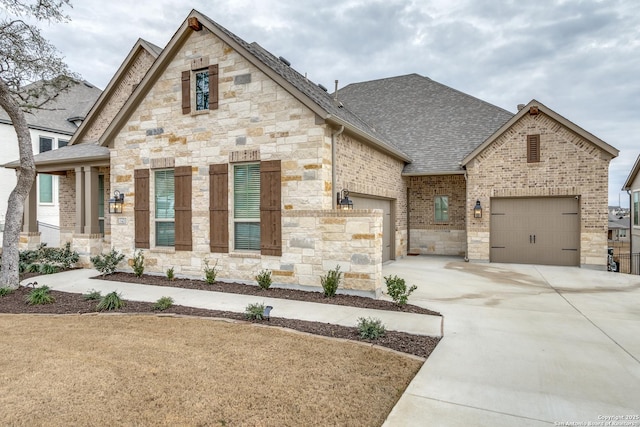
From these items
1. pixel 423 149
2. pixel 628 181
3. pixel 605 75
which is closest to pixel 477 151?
pixel 423 149

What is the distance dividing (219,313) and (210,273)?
2.57 m

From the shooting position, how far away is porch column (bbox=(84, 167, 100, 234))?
11375 mm

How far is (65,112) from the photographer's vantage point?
76.5ft

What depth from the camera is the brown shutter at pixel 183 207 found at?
941cm

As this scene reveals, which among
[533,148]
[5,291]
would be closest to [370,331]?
[5,291]

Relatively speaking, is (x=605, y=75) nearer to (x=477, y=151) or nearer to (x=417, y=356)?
(x=477, y=151)

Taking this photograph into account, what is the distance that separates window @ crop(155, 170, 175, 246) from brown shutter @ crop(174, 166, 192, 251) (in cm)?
41

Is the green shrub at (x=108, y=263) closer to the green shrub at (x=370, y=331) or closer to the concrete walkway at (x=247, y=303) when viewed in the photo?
the concrete walkway at (x=247, y=303)

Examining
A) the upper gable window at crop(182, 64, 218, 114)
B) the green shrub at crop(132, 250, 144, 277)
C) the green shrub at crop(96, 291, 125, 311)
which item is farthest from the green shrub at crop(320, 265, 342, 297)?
the upper gable window at crop(182, 64, 218, 114)

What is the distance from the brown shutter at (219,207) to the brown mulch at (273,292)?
100cm

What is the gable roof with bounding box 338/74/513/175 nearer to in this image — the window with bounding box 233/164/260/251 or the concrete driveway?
the concrete driveway

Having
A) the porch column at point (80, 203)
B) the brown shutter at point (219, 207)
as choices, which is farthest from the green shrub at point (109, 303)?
the porch column at point (80, 203)

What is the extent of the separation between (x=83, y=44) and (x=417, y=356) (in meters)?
17.4

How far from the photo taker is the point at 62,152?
13156mm
